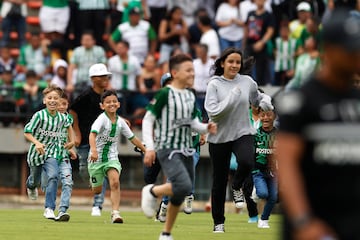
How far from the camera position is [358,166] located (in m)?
6.32

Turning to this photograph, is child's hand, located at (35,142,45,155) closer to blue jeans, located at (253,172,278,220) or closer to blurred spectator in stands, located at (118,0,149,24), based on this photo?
blue jeans, located at (253,172,278,220)

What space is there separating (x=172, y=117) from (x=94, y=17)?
48.6 feet

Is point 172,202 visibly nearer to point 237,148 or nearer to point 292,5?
point 237,148

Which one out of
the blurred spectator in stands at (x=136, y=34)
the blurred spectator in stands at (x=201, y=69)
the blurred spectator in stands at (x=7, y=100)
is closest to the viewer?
the blurred spectator in stands at (x=201, y=69)

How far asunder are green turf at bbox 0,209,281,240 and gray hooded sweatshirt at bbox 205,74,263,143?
3.79 feet

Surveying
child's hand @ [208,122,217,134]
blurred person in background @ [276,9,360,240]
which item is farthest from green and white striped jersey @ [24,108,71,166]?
blurred person in background @ [276,9,360,240]

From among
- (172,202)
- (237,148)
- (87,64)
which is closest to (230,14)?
(87,64)

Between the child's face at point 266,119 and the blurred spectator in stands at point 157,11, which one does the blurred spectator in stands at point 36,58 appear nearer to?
the blurred spectator in stands at point 157,11

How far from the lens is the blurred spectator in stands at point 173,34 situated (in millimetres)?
26000

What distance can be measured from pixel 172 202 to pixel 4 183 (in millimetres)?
14772

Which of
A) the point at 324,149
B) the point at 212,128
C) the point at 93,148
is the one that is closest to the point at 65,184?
the point at 93,148

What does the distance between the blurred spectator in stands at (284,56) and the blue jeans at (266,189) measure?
8476 mm

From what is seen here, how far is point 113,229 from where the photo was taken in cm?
1464

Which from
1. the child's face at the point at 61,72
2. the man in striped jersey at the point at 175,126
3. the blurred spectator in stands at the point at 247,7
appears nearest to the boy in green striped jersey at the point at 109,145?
the man in striped jersey at the point at 175,126
